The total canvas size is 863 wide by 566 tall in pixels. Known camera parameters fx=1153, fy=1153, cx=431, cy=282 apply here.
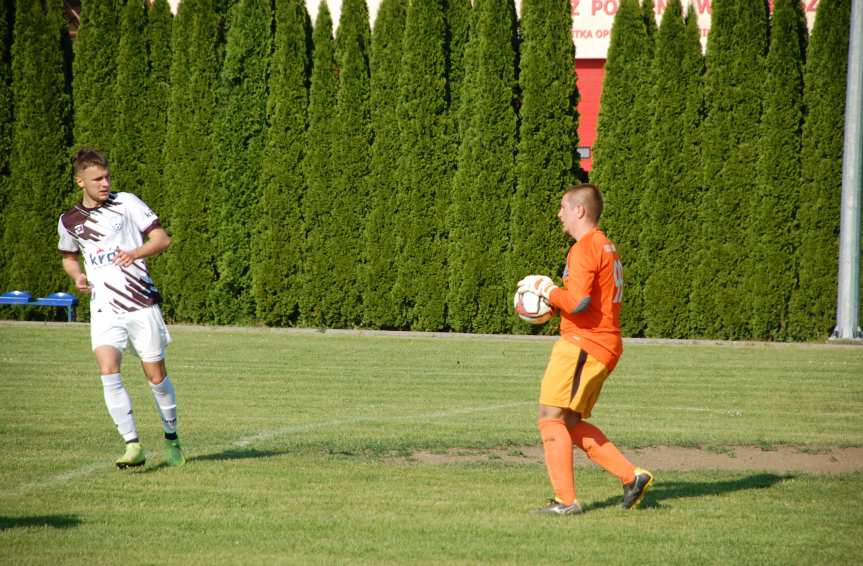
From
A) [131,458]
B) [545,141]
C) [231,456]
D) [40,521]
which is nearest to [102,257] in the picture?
[131,458]

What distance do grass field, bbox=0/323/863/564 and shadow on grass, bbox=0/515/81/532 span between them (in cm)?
2

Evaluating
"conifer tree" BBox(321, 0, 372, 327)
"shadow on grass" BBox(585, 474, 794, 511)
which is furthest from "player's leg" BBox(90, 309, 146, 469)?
"conifer tree" BBox(321, 0, 372, 327)

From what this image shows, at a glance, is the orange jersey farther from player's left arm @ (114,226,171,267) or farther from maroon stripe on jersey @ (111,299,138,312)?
maroon stripe on jersey @ (111,299,138,312)

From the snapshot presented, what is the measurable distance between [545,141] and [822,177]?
5102mm

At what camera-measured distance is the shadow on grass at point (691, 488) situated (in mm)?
7176

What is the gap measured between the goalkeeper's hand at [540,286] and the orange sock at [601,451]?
81 centimetres

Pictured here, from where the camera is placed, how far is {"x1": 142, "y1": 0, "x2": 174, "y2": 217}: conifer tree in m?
23.0

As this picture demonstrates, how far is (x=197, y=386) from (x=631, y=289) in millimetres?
10625

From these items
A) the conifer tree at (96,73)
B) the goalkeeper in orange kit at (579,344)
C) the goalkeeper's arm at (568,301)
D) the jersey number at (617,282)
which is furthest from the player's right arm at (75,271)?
the conifer tree at (96,73)

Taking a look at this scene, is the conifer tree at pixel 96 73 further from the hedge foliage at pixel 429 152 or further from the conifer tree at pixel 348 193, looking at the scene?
the conifer tree at pixel 348 193

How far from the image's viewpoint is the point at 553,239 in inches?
861

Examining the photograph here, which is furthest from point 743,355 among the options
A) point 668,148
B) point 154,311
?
point 154,311

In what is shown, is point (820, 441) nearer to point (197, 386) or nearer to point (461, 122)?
point (197, 386)

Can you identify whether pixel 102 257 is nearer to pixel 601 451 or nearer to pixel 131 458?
pixel 131 458
